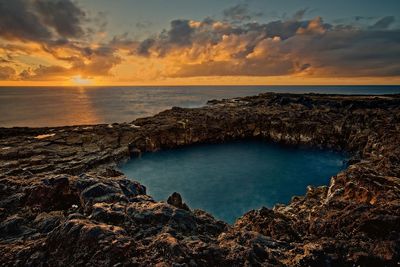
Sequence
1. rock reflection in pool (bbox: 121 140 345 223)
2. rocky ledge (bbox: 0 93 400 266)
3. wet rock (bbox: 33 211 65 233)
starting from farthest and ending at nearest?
1. rock reflection in pool (bbox: 121 140 345 223)
2. wet rock (bbox: 33 211 65 233)
3. rocky ledge (bbox: 0 93 400 266)

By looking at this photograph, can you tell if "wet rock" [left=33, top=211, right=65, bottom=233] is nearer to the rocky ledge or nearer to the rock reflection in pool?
the rocky ledge

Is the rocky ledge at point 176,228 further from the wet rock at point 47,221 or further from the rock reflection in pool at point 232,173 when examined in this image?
the rock reflection in pool at point 232,173

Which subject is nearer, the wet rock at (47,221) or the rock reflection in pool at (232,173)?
the wet rock at (47,221)

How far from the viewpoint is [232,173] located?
36219 millimetres

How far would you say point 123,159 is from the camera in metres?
36.3

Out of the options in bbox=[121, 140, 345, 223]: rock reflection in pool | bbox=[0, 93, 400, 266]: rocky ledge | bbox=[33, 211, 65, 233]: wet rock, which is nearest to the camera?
bbox=[0, 93, 400, 266]: rocky ledge

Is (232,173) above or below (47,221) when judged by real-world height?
below

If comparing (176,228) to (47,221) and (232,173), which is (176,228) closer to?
(47,221)

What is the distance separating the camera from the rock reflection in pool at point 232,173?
27.9 m

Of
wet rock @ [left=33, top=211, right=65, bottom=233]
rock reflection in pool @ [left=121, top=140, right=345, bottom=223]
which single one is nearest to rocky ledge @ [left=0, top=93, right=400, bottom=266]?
wet rock @ [left=33, top=211, right=65, bottom=233]

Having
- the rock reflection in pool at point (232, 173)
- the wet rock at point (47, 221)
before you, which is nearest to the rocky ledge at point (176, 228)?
the wet rock at point (47, 221)

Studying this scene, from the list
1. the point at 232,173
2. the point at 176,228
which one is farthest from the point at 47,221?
the point at 232,173

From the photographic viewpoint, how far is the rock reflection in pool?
91.5ft

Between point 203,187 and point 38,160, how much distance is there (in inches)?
797
